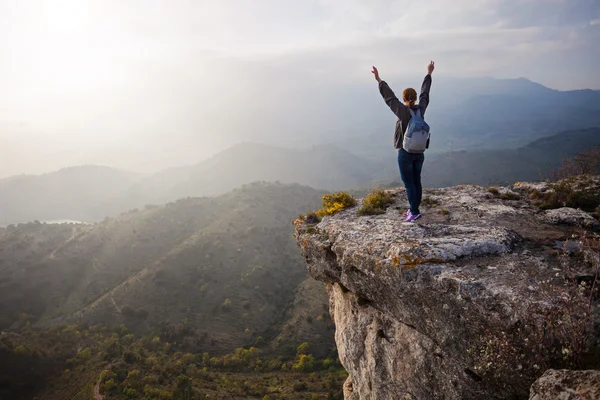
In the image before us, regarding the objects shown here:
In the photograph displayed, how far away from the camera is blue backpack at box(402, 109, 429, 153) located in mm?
7539

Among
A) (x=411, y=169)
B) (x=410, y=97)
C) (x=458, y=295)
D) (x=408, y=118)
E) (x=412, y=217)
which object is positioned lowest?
(x=458, y=295)

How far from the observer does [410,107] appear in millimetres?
7816

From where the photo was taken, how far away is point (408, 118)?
25.5 feet

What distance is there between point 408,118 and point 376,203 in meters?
3.81

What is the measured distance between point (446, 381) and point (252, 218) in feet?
374

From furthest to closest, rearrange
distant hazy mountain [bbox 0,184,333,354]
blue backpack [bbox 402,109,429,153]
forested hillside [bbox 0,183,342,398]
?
distant hazy mountain [bbox 0,184,333,354] → forested hillside [bbox 0,183,342,398] → blue backpack [bbox 402,109,429,153]

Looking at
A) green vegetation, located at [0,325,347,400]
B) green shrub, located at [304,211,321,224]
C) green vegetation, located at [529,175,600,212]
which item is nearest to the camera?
green vegetation, located at [529,175,600,212]

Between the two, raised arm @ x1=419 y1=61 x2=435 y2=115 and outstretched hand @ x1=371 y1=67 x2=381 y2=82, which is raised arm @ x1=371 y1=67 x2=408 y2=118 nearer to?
outstretched hand @ x1=371 y1=67 x2=381 y2=82

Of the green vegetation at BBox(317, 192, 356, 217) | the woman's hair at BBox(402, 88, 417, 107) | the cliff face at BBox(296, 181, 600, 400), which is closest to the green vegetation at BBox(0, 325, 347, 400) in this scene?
the green vegetation at BBox(317, 192, 356, 217)

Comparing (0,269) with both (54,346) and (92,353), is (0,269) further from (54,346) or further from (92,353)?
(92,353)

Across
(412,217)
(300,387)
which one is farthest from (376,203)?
(300,387)

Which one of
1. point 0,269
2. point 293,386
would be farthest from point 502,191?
point 0,269

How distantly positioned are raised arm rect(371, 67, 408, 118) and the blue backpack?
35 cm

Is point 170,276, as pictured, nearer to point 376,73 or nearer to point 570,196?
point 376,73
